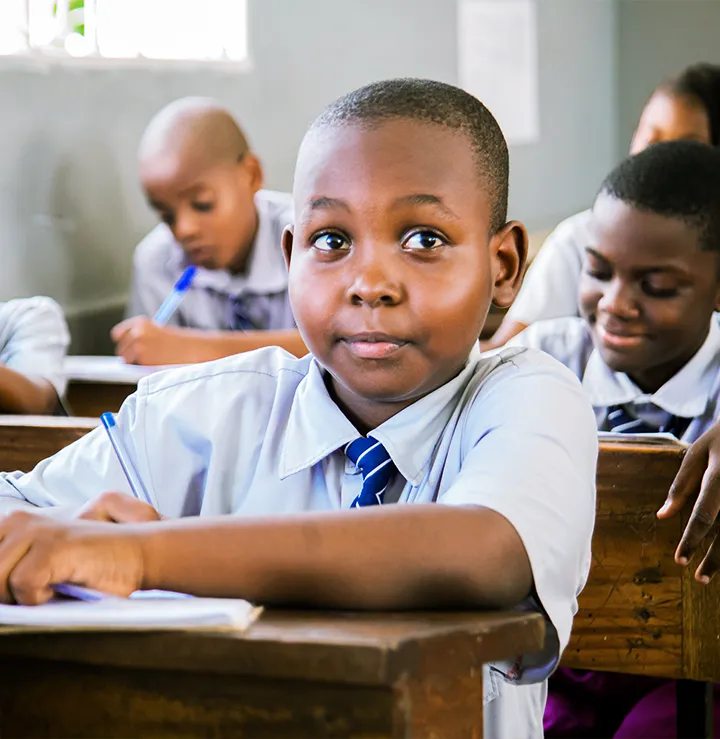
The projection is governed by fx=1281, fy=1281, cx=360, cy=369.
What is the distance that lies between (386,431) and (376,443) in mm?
18

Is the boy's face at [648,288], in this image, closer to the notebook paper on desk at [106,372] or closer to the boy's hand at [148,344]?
the notebook paper on desk at [106,372]

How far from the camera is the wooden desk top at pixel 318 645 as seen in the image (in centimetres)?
75

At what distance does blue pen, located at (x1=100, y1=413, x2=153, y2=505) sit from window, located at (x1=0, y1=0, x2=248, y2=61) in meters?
2.06

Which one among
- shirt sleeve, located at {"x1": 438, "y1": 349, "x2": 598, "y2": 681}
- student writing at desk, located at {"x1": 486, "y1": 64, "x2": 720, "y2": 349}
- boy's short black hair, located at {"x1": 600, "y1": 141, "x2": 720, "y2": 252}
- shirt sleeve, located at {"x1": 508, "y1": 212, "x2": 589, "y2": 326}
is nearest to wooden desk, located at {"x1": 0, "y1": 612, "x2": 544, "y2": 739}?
shirt sleeve, located at {"x1": 438, "y1": 349, "x2": 598, "y2": 681}

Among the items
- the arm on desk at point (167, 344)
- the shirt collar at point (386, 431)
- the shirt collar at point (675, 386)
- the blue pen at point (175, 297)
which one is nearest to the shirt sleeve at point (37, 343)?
the arm on desk at point (167, 344)

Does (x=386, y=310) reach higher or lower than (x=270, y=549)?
higher

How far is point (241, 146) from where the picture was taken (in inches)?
137

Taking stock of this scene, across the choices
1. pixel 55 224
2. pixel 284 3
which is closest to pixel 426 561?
pixel 55 224

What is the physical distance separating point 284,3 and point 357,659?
3855 mm

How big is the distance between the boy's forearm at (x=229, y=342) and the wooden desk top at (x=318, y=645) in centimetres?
198

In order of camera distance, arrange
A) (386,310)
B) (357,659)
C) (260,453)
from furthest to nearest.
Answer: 1. (260,453)
2. (386,310)
3. (357,659)

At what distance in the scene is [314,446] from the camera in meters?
1.23

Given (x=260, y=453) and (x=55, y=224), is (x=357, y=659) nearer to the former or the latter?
(x=260, y=453)

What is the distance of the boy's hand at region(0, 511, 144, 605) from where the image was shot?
2.89 ft
